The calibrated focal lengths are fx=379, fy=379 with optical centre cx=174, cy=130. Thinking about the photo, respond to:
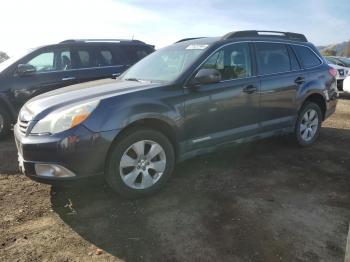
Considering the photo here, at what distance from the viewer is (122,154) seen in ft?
12.7

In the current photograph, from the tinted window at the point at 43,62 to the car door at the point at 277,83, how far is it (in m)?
4.11

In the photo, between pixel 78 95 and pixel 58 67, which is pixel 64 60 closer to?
pixel 58 67

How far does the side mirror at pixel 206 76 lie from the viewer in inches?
171

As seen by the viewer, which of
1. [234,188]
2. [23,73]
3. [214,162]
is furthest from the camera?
[23,73]

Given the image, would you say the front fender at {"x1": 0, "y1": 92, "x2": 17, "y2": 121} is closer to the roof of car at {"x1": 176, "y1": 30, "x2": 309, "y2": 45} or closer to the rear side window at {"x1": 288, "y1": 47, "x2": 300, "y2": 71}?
the roof of car at {"x1": 176, "y1": 30, "x2": 309, "y2": 45}

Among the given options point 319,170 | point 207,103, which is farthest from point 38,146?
point 319,170

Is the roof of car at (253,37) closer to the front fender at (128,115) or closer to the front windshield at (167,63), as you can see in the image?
the front windshield at (167,63)

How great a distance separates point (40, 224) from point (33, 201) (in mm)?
582

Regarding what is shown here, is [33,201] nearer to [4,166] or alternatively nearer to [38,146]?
[38,146]

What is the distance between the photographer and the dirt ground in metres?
3.13

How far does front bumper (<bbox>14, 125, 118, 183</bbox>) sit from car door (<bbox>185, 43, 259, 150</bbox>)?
1.12 m

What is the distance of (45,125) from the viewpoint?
3.70 m

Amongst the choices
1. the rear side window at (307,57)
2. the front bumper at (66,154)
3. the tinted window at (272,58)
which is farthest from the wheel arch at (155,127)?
the rear side window at (307,57)

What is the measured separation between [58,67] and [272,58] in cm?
417
